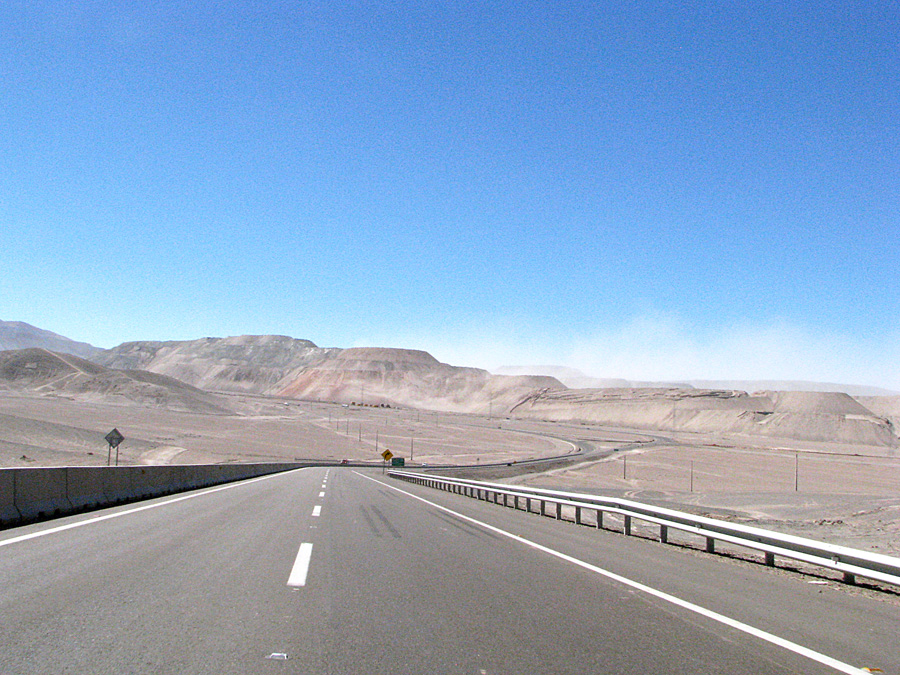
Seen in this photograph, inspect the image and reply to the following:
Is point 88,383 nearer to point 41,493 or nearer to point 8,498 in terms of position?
point 41,493

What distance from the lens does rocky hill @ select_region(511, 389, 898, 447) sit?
470 ft

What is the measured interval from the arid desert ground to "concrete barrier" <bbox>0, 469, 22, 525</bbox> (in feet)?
67.3

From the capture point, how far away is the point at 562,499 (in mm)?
18688

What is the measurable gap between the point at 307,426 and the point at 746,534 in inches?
4942

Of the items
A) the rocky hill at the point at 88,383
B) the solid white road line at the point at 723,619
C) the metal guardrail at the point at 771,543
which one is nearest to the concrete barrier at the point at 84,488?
the solid white road line at the point at 723,619

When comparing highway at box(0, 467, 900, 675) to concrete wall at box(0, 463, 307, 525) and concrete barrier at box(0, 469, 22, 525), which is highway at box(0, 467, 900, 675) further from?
concrete wall at box(0, 463, 307, 525)

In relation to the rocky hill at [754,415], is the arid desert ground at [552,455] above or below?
below

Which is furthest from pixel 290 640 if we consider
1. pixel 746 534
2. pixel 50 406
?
pixel 50 406

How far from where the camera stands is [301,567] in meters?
8.62

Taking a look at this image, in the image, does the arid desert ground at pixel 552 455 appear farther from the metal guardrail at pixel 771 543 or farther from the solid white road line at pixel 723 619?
the solid white road line at pixel 723 619

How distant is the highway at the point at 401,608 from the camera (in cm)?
506

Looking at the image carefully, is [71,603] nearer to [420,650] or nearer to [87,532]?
[420,650]

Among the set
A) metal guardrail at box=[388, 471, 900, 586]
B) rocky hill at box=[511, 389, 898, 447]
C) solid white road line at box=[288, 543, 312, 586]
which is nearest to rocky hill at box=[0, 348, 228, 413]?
rocky hill at box=[511, 389, 898, 447]

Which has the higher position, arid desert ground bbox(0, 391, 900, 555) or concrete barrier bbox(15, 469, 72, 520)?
concrete barrier bbox(15, 469, 72, 520)
